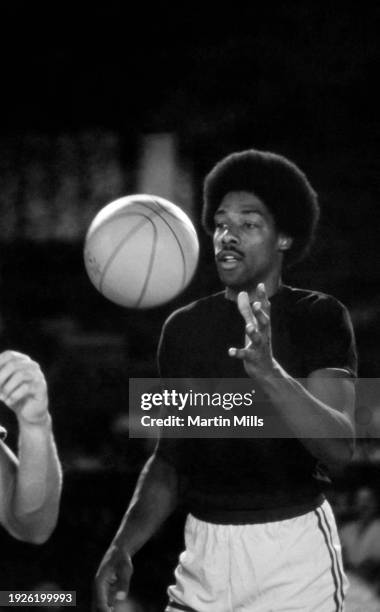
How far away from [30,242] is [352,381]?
1308 millimetres

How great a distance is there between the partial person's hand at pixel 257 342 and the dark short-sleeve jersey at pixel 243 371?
11.1 inches

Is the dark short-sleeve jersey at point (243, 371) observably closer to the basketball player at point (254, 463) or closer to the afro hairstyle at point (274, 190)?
the basketball player at point (254, 463)

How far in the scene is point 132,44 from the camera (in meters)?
2.41

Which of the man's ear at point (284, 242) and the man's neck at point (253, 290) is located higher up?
the man's ear at point (284, 242)

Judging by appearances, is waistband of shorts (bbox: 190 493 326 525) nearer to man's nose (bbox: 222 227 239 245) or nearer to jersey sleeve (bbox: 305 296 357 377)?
jersey sleeve (bbox: 305 296 357 377)

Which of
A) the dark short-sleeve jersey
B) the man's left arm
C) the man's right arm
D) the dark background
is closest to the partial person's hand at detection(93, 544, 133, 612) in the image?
the man's right arm

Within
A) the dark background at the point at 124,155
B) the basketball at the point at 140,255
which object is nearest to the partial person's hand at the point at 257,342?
the basketball at the point at 140,255

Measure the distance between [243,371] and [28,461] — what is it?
1.91 feet

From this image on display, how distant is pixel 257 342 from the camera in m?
1.28

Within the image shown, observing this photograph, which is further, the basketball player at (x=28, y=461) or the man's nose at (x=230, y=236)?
the man's nose at (x=230, y=236)

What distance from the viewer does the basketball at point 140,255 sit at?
1805 millimetres

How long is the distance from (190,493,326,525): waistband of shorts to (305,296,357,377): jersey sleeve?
21 cm

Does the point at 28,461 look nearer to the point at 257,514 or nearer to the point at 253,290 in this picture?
the point at 257,514

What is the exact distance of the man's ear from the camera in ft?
5.63
